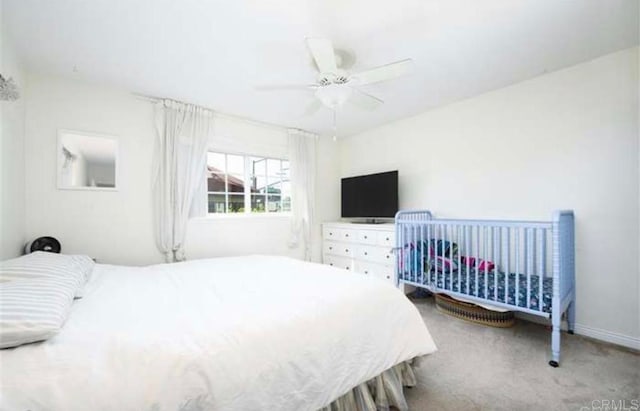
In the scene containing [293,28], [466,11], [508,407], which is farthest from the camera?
[293,28]

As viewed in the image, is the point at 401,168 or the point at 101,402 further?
the point at 401,168

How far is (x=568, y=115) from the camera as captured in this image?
229cm

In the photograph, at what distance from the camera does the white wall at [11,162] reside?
1706 millimetres

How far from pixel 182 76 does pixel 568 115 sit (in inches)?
134

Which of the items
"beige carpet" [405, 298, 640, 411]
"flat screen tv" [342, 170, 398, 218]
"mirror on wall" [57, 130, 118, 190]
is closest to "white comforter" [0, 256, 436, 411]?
"beige carpet" [405, 298, 640, 411]

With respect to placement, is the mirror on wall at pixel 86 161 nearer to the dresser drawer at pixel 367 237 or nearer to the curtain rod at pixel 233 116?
the curtain rod at pixel 233 116

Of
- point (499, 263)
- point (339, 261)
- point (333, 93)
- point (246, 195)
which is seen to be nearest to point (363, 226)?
point (339, 261)

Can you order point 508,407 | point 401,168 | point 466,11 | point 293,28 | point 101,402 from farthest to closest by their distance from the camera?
1. point 401,168
2. point 293,28
3. point 466,11
4. point 508,407
5. point 101,402

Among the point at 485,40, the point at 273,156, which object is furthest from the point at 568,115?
the point at 273,156

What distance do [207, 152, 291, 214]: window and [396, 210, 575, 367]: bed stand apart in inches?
69.1

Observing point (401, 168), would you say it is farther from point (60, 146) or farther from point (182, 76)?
point (60, 146)

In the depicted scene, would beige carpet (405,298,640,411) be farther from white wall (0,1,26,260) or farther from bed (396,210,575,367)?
white wall (0,1,26,260)

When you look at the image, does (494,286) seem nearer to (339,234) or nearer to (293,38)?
(339,234)

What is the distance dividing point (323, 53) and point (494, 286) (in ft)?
7.36
